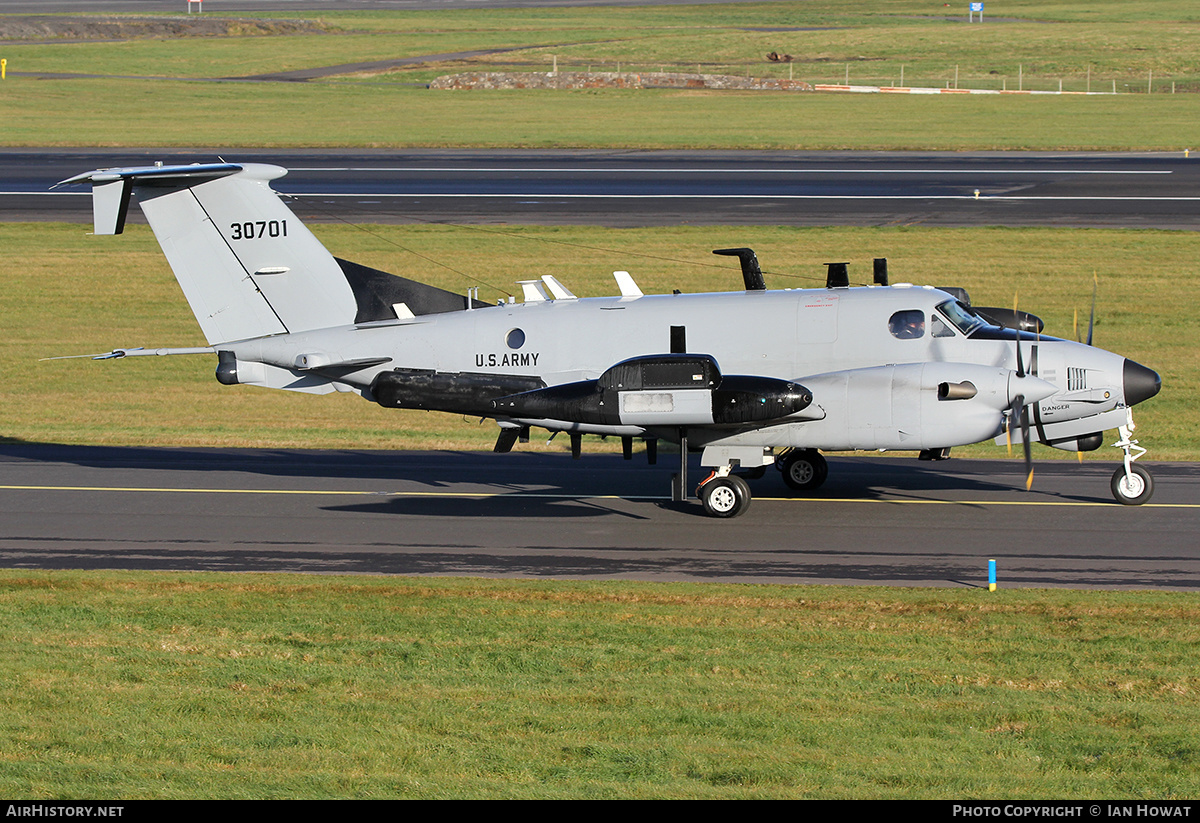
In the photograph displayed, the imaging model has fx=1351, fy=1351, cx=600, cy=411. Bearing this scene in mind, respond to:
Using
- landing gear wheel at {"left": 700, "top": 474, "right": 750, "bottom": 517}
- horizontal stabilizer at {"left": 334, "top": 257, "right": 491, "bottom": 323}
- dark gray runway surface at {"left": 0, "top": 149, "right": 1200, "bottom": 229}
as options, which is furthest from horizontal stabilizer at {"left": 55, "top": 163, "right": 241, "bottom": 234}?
dark gray runway surface at {"left": 0, "top": 149, "right": 1200, "bottom": 229}

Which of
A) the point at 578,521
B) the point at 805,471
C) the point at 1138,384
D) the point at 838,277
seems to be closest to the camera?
the point at 1138,384

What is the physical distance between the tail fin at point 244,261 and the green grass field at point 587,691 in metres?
6.41

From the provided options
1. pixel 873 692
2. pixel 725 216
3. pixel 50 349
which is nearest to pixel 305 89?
pixel 725 216

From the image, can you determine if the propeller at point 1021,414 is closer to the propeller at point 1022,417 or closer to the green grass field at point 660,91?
the propeller at point 1022,417

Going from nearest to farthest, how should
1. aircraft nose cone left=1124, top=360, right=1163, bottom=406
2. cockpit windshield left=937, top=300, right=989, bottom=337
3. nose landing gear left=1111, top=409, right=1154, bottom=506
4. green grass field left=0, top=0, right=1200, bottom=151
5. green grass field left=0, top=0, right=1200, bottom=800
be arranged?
green grass field left=0, top=0, right=1200, bottom=800 → aircraft nose cone left=1124, top=360, right=1163, bottom=406 → nose landing gear left=1111, top=409, right=1154, bottom=506 → cockpit windshield left=937, top=300, right=989, bottom=337 → green grass field left=0, top=0, right=1200, bottom=151

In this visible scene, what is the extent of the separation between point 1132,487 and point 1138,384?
156 cm

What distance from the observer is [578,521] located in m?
19.7

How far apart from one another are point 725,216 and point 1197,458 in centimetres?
2327

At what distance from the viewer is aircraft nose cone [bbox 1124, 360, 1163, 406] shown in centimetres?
1925

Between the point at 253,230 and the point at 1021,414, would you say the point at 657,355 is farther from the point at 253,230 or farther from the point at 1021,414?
the point at 253,230

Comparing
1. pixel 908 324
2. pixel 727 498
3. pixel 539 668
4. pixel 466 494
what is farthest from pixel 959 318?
pixel 539 668

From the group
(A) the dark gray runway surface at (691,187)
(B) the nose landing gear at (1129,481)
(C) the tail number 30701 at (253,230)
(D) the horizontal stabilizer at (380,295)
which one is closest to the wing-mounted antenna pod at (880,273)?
(B) the nose landing gear at (1129,481)

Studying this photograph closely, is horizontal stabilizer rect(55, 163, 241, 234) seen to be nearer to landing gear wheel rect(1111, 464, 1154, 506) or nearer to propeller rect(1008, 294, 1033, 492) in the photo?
propeller rect(1008, 294, 1033, 492)

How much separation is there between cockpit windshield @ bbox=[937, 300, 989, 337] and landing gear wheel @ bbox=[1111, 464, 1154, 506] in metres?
2.97
